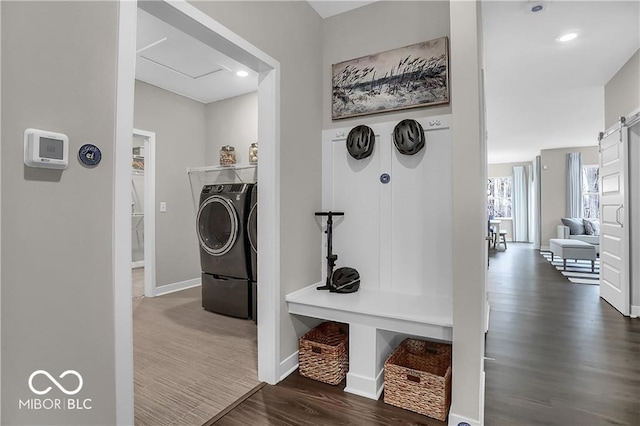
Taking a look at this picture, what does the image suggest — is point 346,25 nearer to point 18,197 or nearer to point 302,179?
point 302,179

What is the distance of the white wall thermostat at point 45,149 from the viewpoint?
1018 millimetres

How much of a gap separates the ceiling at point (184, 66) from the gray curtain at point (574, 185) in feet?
27.4

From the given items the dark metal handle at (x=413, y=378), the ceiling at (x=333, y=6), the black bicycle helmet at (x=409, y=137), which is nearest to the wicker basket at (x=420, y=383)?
the dark metal handle at (x=413, y=378)

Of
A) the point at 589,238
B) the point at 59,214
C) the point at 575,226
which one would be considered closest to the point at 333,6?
the point at 59,214

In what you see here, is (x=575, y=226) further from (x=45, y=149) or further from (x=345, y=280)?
(x=45, y=149)

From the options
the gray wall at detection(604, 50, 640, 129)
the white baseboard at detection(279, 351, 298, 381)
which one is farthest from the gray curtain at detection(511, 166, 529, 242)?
the white baseboard at detection(279, 351, 298, 381)

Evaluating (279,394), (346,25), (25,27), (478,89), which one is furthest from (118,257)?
(346,25)

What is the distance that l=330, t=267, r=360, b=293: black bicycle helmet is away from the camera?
93.9 inches

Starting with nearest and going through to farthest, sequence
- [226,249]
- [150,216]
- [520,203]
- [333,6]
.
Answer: [333,6] → [226,249] → [150,216] → [520,203]

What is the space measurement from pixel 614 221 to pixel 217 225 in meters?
4.46

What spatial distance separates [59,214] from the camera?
111 centimetres

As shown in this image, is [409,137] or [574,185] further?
[574,185]

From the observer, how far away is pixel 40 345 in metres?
1.06

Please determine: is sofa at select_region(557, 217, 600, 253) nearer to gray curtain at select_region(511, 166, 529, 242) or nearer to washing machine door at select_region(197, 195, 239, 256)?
gray curtain at select_region(511, 166, 529, 242)
